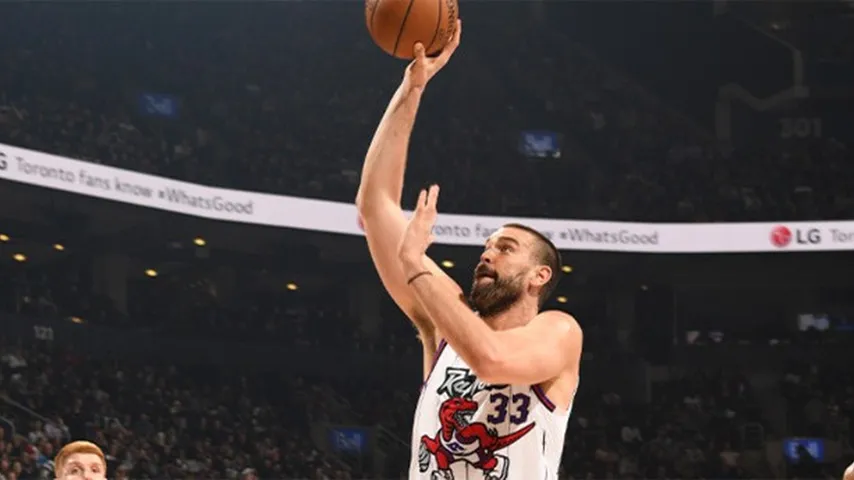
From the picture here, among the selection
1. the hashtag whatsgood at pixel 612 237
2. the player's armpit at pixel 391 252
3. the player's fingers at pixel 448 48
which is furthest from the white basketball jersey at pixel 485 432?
the hashtag whatsgood at pixel 612 237

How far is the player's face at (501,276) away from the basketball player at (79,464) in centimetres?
207

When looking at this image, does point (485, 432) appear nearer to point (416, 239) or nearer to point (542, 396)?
point (542, 396)

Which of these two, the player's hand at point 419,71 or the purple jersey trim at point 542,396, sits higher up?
the player's hand at point 419,71

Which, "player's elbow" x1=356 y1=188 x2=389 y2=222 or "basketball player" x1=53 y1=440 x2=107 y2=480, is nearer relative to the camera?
"player's elbow" x1=356 y1=188 x2=389 y2=222

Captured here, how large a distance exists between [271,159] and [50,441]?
7.86m

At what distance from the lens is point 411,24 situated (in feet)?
13.0

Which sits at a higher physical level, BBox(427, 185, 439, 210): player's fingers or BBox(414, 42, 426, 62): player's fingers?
BBox(414, 42, 426, 62): player's fingers

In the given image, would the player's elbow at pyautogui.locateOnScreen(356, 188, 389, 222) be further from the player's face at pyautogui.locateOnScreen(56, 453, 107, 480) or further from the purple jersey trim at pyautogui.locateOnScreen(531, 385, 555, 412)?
the player's face at pyautogui.locateOnScreen(56, 453, 107, 480)

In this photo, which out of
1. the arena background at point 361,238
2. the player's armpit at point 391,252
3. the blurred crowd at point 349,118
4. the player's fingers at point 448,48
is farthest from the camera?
the blurred crowd at point 349,118

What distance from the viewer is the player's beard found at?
359 cm

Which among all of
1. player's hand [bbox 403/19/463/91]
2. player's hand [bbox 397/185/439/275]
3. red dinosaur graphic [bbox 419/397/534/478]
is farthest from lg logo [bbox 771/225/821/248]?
player's hand [bbox 397/185/439/275]

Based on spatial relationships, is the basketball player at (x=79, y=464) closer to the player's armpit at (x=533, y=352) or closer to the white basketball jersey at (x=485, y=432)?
the white basketball jersey at (x=485, y=432)

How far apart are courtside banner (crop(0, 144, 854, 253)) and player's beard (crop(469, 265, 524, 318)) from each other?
50.8 feet

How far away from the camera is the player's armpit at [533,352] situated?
328 cm
